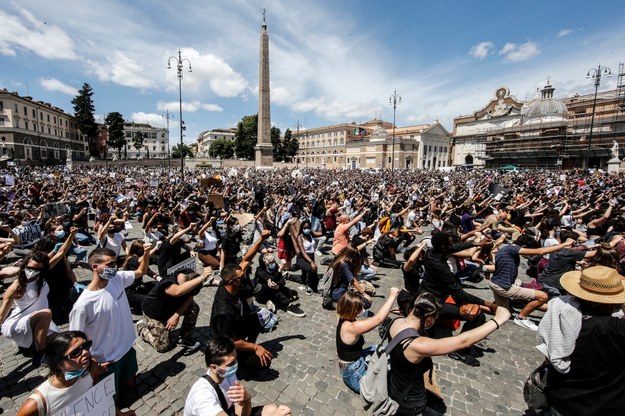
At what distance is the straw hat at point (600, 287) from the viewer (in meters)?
2.25

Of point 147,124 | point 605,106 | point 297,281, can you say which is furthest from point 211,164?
point 605,106

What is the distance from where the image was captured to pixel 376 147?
76250 millimetres

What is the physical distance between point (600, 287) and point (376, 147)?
76964mm

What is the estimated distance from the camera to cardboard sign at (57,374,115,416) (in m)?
2.02

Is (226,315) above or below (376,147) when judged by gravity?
below

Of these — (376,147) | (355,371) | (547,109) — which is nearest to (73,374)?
(355,371)

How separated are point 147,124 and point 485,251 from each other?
117354mm

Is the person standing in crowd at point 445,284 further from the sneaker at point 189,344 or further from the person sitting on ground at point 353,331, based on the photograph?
the sneaker at point 189,344

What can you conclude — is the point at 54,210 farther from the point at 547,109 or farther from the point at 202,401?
the point at 547,109

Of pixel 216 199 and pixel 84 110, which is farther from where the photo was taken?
pixel 84 110

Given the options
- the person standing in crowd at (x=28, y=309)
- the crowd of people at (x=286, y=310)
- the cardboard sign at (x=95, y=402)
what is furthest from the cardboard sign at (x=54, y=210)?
the cardboard sign at (x=95, y=402)

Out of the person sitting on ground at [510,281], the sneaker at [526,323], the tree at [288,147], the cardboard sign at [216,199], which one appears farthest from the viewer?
the tree at [288,147]

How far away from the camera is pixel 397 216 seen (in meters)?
9.59

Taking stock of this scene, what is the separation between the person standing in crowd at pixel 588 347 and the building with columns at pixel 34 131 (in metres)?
53.9
